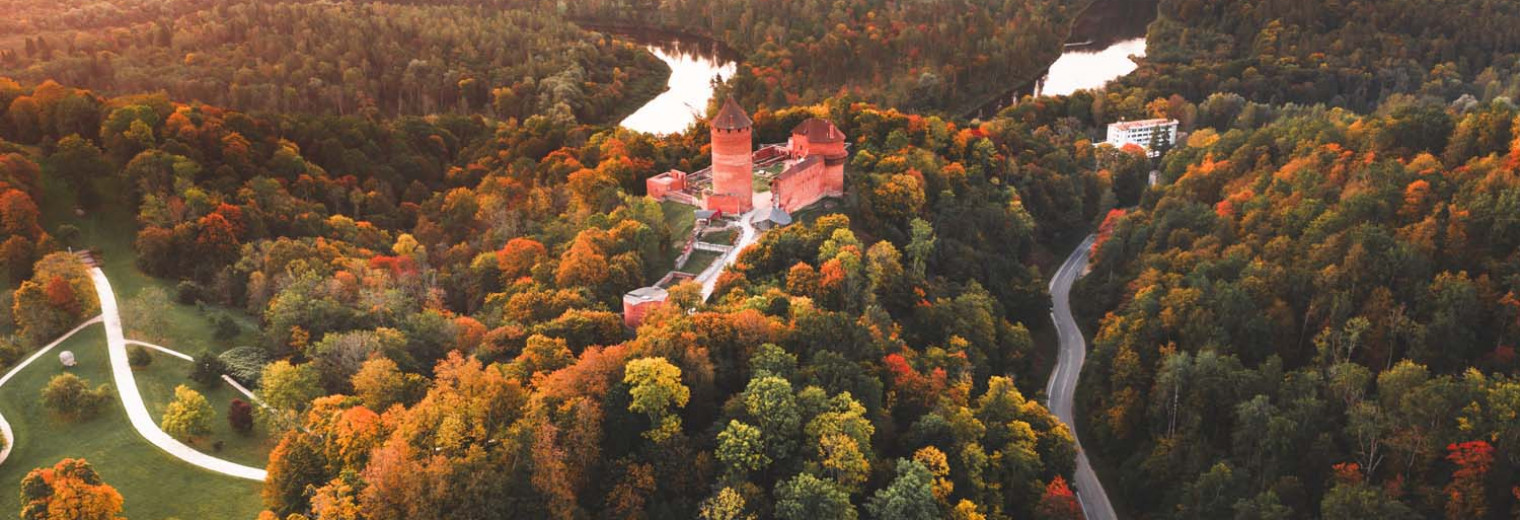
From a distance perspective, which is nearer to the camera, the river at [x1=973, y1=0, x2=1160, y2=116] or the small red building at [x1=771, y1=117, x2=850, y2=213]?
the small red building at [x1=771, y1=117, x2=850, y2=213]

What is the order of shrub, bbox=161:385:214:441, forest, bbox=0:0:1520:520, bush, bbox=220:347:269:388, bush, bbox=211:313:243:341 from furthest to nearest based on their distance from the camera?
1. bush, bbox=211:313:243:341
2. bush, bbox=220:347:269:388
3. shrub, bbox=161:385:214:441
4. forest, bbox=0:0:1520:520

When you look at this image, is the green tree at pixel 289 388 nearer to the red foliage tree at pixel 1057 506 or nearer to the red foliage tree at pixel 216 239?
the red foliage tree at pixel 216 239

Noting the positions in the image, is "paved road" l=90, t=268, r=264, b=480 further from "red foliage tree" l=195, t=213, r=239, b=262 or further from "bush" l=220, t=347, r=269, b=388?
"red foliage tree" l=195, t=213, r=239, b=262

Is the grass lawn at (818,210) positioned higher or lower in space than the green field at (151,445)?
lower

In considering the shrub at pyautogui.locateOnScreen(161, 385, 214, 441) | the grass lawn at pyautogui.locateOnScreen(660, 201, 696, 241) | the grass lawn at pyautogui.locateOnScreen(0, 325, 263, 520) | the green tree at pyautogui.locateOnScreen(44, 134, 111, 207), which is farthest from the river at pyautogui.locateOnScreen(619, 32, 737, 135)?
the grass lawn at pyautogui.locateOnScreen(0, 325, 263, 520)

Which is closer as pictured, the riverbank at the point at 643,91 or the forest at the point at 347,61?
the forest at the point at 347,61

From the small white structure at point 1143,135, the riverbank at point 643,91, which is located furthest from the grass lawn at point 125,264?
the small white structure at point 1143,135
